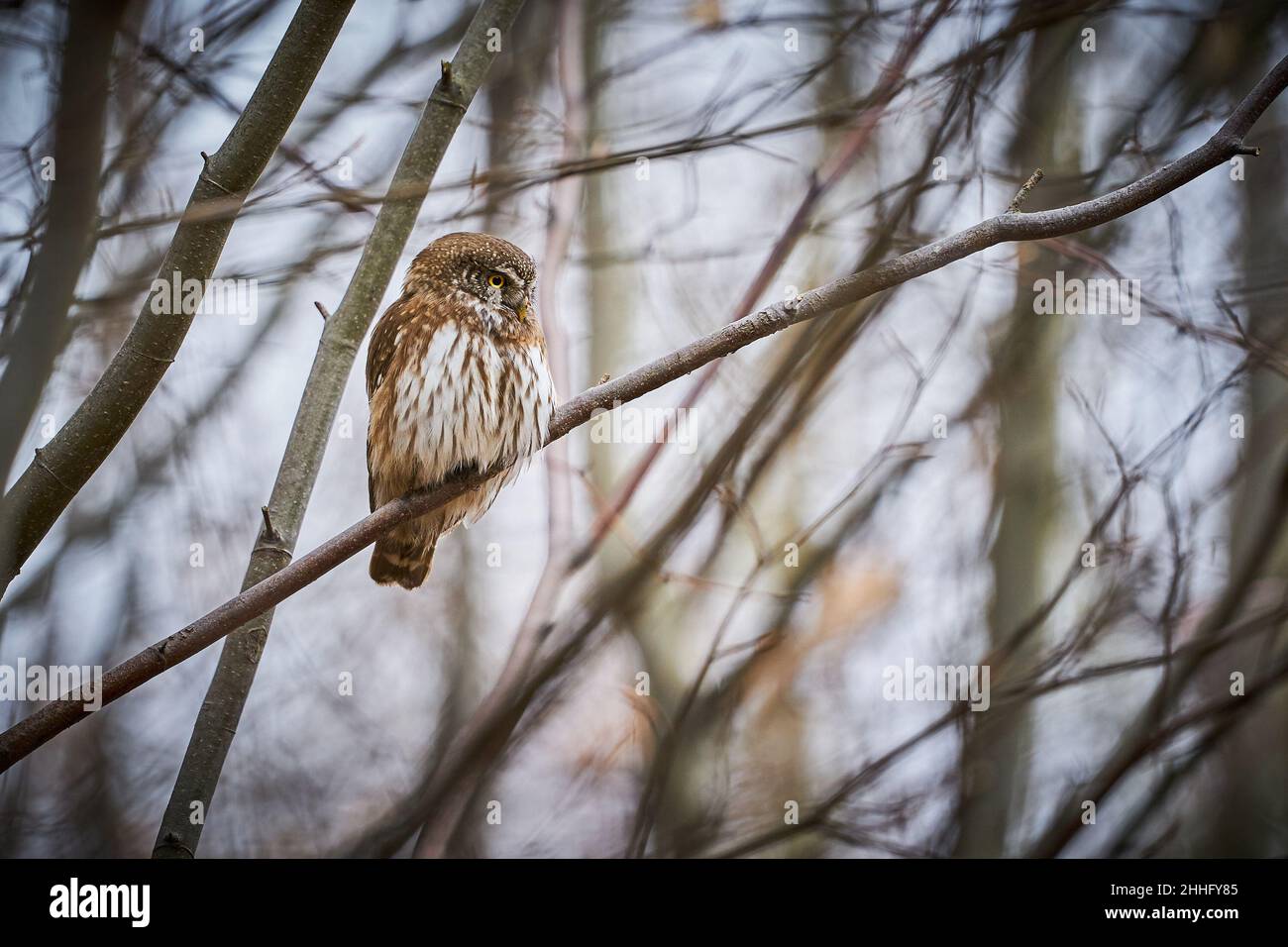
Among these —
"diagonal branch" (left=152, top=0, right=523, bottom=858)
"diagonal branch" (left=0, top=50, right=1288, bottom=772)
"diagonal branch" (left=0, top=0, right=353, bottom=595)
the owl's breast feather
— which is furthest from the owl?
"diagonal branch" (left=0, top=0, right=353, bottom=595)

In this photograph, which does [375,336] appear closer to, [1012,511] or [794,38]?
[794,38]

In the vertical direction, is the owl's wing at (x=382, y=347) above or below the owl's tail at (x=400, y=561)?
above

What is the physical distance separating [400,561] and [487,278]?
830 millimetres

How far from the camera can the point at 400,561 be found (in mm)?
2848

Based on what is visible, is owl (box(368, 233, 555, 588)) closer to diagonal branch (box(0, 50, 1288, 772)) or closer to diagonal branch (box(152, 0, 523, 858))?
diagonal branch (box(152, 0, 523, 858))

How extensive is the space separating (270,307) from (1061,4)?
317 centimetres

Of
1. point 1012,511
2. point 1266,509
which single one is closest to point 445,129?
point 1012,511

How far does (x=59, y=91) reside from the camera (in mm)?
2766

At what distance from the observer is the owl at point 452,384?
2.60 metres

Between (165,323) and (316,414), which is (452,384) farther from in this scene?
(165,323)

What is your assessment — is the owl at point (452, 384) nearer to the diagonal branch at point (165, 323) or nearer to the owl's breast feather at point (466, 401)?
the owl's breast feather at point (466, 401)

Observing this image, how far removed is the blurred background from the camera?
3252 millimetres

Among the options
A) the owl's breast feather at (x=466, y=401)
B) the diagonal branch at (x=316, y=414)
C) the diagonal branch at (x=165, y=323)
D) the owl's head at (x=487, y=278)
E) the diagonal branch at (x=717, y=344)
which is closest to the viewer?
the diagonal branch at (x=717, y=344)

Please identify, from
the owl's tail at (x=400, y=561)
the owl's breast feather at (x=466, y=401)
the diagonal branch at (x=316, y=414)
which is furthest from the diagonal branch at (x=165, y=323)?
the owl's tail at (x=400, y=561)
